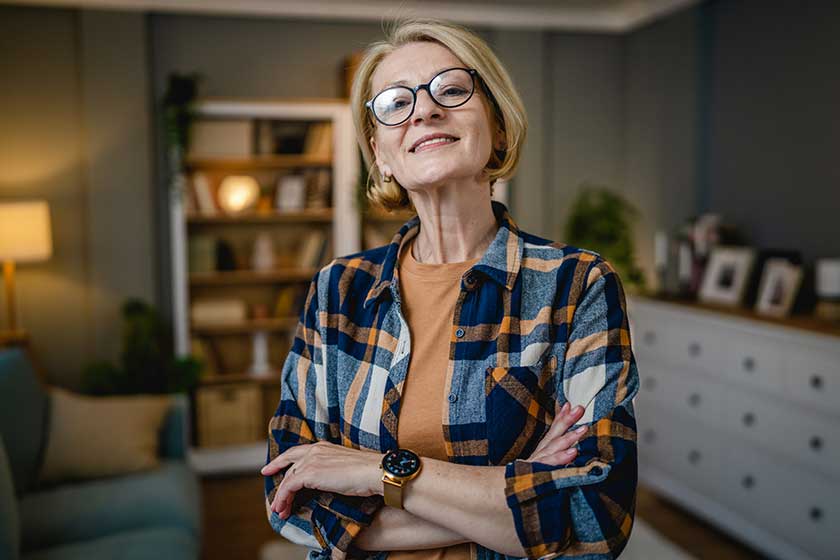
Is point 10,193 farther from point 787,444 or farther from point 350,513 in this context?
point 787,444

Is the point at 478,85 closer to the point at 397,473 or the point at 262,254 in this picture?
the point at 397,473

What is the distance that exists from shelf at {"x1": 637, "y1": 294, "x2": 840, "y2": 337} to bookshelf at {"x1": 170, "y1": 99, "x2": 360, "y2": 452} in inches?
76.9

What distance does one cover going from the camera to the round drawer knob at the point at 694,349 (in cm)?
331

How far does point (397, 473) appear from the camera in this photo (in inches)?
39.5

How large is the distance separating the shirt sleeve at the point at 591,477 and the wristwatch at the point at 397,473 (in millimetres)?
137

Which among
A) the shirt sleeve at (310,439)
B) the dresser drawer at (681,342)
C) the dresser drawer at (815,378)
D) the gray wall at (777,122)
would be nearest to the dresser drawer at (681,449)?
the dresser drawer at (681,342)

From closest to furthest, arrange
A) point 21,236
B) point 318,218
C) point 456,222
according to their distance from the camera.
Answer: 1. point 456,222
2. point 21,236
3. point 318,218

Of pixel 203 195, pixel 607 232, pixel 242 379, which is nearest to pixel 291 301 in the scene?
pixel 242 379

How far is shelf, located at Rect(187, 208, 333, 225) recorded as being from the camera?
4121 mm

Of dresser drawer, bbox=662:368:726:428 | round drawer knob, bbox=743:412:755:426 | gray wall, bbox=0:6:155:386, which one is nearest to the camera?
round drawer knob, bbox=743:412:755:426

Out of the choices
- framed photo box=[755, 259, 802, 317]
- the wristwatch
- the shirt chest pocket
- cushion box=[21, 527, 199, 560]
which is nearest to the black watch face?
the wristwatch

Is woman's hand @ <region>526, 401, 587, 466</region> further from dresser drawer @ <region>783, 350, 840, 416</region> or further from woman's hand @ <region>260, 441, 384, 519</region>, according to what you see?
dresser drawer @ <region>783, 350, 840, 416</region>

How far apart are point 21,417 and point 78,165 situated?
6.37 feet

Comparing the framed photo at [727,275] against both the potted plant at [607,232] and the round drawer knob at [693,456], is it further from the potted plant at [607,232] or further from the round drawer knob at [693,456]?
the round drawer knob at [693,456]
